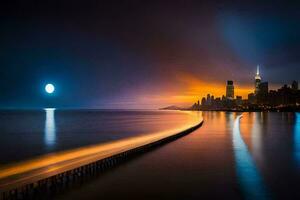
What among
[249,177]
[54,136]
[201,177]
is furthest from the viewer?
[54,136]

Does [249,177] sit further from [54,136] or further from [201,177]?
[54,136]

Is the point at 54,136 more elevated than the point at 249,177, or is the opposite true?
the point at 249,177

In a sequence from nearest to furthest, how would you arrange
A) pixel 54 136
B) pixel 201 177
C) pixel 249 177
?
pixel 249 177, pixel 201 177, pixel 54 136

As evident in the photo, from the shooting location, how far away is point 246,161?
84.0 feet

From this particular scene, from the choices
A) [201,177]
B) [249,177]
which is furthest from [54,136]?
[249,177]

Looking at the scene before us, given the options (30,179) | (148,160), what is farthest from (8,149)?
(30,179)

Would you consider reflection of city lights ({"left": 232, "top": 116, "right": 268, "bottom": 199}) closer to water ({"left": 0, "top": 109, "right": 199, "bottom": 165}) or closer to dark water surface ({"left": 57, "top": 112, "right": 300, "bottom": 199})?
dark water surface ({"left": 57, "top": 112, "right": 300, "bottom": 199})

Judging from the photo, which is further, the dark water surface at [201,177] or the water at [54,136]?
the water at [54,136]

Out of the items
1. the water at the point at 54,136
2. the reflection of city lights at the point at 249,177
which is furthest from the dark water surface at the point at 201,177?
the water at the point at 54,136

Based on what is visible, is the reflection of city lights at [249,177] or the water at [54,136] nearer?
the reflection of city lights at [249,177]

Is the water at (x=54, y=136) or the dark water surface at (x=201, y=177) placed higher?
the dark water surface at (x=201, y=177)

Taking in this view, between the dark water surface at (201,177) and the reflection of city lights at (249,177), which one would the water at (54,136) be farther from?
the reflection of city lights at (249,177)

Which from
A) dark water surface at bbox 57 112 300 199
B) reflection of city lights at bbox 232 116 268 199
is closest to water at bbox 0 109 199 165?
dark water surface at bbox 57 112 300 199

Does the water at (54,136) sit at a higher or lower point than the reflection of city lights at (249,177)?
lower
